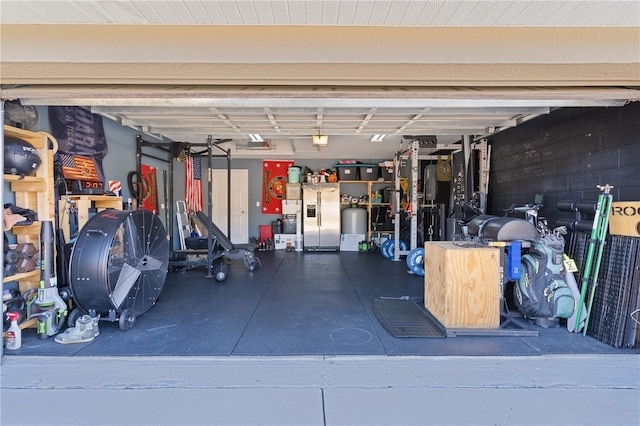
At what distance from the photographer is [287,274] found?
5.89 m

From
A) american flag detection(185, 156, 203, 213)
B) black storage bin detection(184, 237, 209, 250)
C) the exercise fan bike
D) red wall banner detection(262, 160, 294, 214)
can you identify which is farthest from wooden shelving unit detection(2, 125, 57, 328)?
red wall banner detection(262, 160, 294, 214)

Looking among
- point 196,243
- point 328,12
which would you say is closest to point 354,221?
point 196,243

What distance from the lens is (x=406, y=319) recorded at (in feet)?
11.4

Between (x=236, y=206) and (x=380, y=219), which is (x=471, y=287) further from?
(x=236, y=206)

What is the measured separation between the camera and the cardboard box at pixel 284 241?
9.19m

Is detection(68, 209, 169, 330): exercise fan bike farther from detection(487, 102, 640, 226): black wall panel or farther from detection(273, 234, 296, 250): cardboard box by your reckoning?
detection(273, 234, 296, 250): cardboard box

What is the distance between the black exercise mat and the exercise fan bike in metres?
2.65

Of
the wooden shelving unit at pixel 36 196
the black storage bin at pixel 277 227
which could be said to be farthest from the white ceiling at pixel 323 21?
the black storage bin at pixel 277 227

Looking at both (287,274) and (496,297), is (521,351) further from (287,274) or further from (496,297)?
(287,274)

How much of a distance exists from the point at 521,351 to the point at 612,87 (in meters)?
2.35

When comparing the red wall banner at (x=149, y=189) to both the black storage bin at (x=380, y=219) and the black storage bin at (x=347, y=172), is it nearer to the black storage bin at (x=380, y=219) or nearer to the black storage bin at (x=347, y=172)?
the black storage bin at (x=347, y=172)

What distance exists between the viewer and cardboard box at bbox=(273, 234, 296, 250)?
362 inches

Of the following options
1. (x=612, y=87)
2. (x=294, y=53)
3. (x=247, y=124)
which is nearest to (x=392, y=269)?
(x=247, y=124)

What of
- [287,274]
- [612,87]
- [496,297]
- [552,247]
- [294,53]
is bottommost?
[287,274]
